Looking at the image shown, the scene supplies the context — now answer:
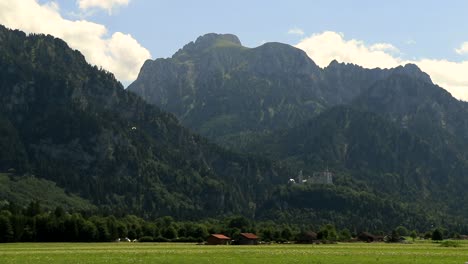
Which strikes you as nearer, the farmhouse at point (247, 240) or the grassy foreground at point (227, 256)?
the grassy foreground at point (227, 256)

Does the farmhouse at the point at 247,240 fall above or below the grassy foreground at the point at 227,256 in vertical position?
above

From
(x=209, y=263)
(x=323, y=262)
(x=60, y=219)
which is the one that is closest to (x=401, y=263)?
(x=323, y=262)

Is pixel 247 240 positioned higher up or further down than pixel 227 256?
higher up

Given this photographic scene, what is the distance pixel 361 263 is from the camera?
7362 cm

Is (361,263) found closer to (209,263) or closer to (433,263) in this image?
(433,263)

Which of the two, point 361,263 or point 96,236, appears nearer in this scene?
point 361,263

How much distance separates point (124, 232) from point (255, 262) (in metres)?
127

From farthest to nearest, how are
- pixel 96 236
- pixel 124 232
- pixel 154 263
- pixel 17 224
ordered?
1. pixel 124 232
2. pixel 96 236
3. pixel 17 224
4. pixel 154 263

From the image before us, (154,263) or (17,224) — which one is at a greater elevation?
(17,224)

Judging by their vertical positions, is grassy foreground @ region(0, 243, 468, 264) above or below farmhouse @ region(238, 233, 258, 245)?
below

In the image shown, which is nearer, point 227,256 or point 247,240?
point 227,256

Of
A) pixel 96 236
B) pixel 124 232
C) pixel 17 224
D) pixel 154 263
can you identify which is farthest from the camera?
pixel 124 232

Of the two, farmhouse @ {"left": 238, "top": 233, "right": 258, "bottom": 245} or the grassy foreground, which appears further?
farmhouse @ {"left": 238, "top": 233, "right": 258, "bottom": 245}

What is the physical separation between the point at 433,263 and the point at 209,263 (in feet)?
86.0
